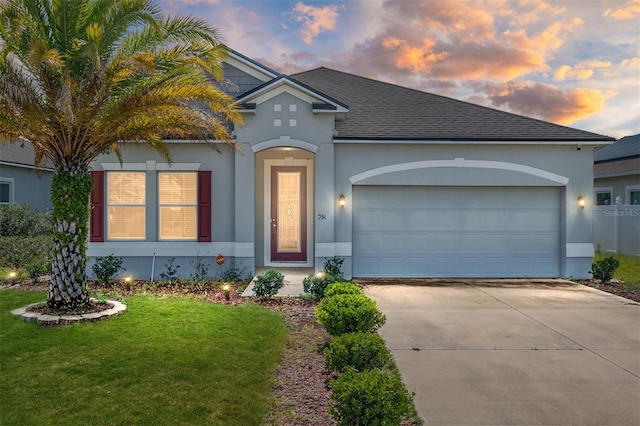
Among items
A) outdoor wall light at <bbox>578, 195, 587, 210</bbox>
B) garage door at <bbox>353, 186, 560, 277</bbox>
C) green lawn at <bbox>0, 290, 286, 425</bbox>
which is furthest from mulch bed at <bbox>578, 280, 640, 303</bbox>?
green lawn at <bbox>0, 290, 286, 425</bbox>

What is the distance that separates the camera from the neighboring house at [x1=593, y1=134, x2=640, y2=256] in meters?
15.6

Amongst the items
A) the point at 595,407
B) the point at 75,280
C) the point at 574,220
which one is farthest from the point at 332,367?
the point at 574,220

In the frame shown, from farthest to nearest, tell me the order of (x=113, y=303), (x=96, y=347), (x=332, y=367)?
1. (x=113, y=303)
2. (x=96, y=347)
3. (x=332, y=367)

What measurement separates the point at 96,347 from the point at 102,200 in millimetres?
6012

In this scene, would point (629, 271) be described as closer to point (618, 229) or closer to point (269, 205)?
point (618, 229)

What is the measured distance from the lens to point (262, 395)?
4.20 metres

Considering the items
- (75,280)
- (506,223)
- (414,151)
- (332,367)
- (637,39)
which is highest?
(637,39)

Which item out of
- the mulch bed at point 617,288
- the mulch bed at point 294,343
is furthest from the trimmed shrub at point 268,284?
the mulch bed at point 617,288

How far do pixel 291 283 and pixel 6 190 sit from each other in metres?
15.6

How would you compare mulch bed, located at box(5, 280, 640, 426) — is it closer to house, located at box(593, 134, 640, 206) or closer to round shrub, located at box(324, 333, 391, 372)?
round shrub, located at box(324, 333, 391, 372)

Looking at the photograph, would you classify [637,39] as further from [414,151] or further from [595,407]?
[595,407]

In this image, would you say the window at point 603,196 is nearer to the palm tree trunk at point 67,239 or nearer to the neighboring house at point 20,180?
the palm tree trunk at point 67,239

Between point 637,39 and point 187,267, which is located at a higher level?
point 637,39

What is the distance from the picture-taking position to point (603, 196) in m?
20.6
